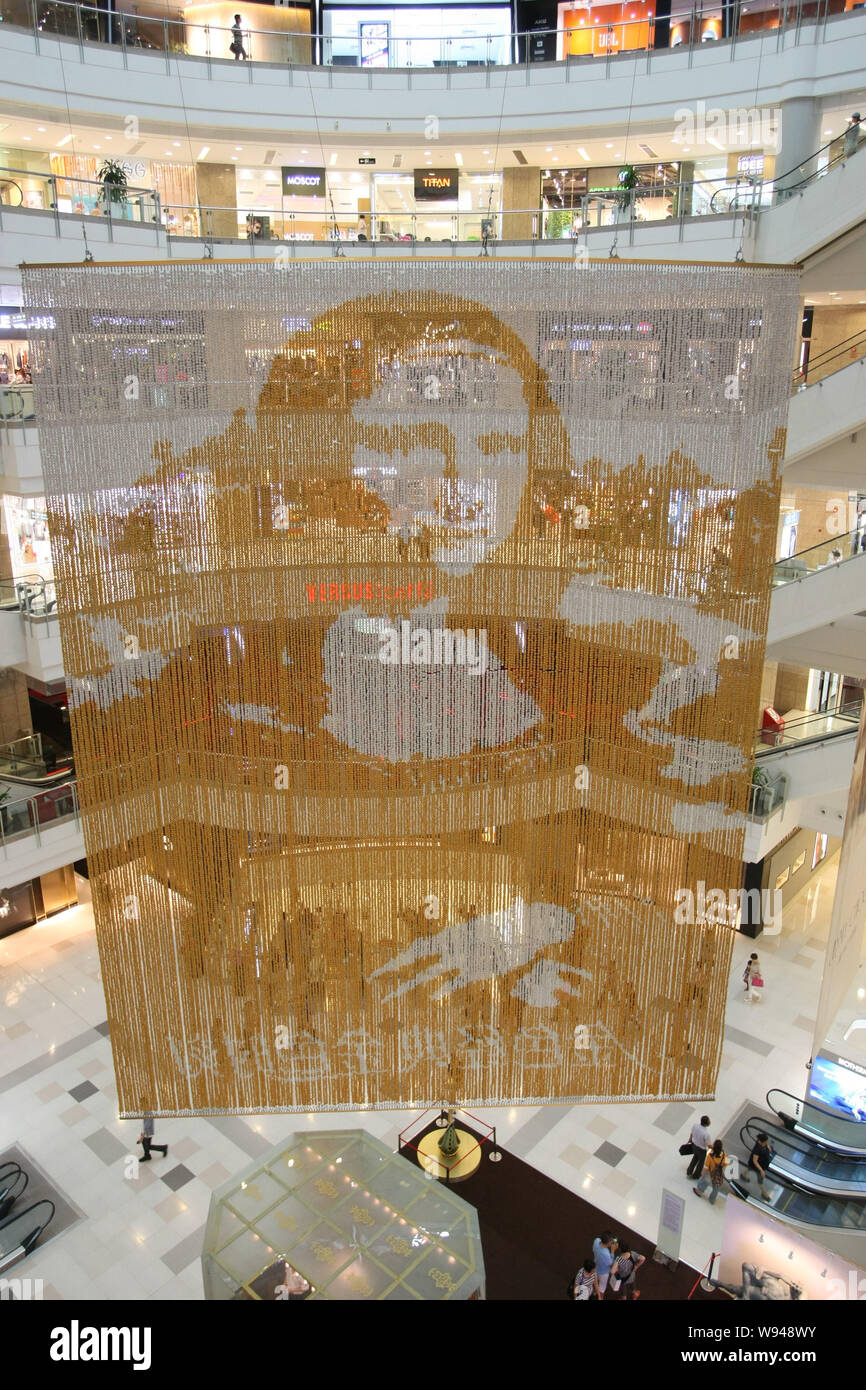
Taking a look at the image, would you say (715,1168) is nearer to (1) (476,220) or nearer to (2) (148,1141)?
(2) (148,1141)

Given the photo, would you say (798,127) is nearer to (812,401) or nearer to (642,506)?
(812,401)

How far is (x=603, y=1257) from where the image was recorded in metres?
8.05

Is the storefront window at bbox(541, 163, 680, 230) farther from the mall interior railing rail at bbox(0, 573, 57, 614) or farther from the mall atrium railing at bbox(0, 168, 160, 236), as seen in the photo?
the mall interior railing rail at bbox(0, 573, 57, 614)

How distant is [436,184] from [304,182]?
6.91 feet

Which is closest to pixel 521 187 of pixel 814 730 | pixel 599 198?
pixel 599 198

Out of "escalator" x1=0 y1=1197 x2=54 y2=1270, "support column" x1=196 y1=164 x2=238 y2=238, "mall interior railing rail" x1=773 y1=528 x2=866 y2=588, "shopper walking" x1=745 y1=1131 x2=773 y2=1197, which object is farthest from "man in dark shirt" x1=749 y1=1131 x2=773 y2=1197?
"support column" x1=196 y1=164 x2=238 y2=238

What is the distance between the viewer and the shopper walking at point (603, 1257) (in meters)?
7.96

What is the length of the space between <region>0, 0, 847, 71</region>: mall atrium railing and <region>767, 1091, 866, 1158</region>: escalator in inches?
483

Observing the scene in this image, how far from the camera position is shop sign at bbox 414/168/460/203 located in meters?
15.1

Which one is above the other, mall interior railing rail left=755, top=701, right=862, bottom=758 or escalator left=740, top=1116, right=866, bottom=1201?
mall interior railing rail left=755, top=701, right=862, bottom=758

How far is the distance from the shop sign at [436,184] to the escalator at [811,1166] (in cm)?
1395

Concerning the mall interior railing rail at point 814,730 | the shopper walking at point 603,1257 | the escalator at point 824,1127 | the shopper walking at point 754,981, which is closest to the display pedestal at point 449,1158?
the shopper walking at point 603,1257

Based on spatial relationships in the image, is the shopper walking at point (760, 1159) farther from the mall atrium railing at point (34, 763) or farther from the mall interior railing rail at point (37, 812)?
the mall atrium railing at point (34, 763)
